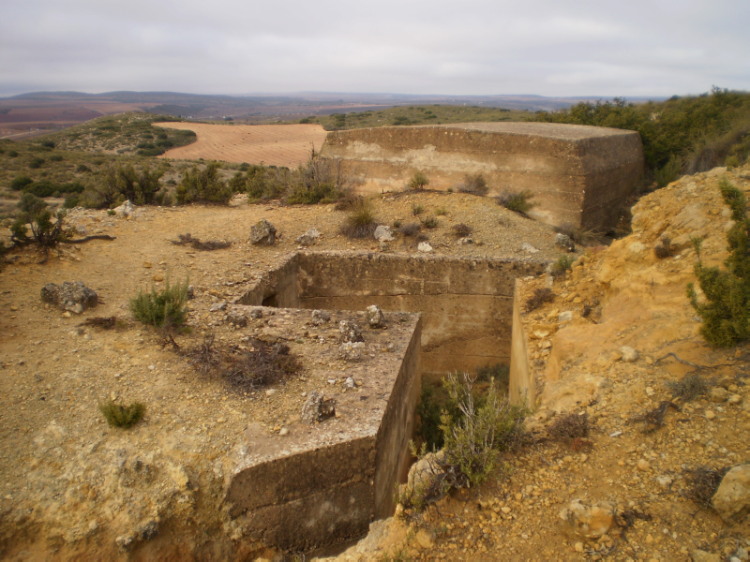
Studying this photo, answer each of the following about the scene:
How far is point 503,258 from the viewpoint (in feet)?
23.6

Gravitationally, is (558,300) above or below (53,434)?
above

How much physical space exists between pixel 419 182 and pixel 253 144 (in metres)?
23.7

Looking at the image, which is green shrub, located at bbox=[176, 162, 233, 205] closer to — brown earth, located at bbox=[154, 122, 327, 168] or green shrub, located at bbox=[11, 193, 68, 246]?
green shrub, located at bbox=[11, 193, 68, 246]

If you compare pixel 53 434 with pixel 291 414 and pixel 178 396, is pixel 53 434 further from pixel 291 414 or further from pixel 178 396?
pixel 291 414

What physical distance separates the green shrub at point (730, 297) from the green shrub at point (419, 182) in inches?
276

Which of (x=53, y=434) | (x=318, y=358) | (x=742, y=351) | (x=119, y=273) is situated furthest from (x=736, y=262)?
(x=119, y=273)

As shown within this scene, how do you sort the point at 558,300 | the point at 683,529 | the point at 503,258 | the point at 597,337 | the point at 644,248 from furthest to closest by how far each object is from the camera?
the point at 503,258
the point at 558,300
the point at 644,248
the point at 597,337
the point at 683,529

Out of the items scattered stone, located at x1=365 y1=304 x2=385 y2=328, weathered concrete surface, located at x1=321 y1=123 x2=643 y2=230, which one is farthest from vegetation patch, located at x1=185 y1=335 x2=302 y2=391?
weathered concrete surface, located at x1=321 y1=123 x2=643 y2=230

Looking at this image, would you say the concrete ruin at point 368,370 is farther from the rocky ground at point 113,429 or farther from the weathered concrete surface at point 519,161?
the weathered concrete surface at point 519,161

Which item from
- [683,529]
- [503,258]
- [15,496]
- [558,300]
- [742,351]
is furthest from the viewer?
[503,258]

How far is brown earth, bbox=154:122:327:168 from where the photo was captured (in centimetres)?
2734

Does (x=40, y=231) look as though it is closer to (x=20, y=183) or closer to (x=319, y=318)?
(x=319, y=318)

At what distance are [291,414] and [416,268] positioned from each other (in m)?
4.09

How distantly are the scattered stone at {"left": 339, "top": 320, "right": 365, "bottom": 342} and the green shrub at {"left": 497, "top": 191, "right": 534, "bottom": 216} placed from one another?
17.9 feet
